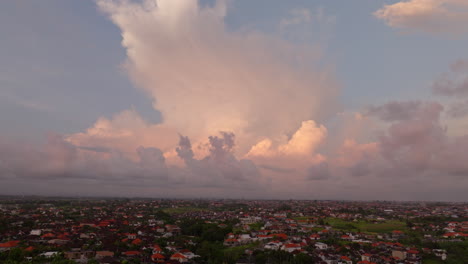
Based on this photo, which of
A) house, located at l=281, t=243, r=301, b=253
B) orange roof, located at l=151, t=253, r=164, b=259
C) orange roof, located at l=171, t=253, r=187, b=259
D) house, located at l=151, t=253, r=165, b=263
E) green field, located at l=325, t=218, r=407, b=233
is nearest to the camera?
house, located at l=151, t=253, r=165, b=263

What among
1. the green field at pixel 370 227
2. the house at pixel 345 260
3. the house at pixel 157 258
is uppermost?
the green field at pixel 370 227

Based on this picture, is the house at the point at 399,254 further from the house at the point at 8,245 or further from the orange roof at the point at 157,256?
the house at the point at 8,245

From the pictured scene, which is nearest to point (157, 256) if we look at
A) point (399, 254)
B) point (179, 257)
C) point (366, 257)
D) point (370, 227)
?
point (179, 257)

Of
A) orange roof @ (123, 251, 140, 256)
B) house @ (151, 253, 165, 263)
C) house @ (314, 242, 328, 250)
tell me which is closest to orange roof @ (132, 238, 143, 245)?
orange roof @ (123, 251, 140, 256)

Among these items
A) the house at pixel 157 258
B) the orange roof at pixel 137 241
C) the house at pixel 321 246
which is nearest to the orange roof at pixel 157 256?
the house at pixel 157 258

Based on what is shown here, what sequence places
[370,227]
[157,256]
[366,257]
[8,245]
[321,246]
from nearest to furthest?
[157,256]
[8,245]
[366,257]
[321,246]
[370,227]

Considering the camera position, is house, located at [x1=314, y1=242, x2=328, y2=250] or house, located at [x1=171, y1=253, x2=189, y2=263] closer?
house, located at [x1=171, y1=253, x2=189, y2=263]

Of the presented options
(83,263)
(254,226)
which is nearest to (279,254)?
(83,263)

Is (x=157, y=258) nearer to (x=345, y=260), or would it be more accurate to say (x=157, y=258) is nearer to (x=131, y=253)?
(x=131, y=253)

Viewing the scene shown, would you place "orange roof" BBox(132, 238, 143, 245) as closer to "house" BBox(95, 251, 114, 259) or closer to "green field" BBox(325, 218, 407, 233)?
"house" BBox(95, 251, 114, 259)

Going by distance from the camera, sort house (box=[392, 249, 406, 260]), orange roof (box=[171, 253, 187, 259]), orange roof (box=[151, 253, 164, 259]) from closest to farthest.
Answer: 1. orange roof (box=[151, 253, 164, 259])
2. orange roof (box=[171, 253, 187, 259])
3. house (box=[392, 249, 406, 260])

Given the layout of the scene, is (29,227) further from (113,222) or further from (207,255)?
(207,255)
